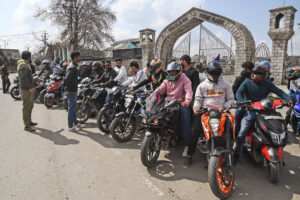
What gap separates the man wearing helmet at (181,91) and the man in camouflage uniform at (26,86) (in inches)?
136

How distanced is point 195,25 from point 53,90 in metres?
10.5

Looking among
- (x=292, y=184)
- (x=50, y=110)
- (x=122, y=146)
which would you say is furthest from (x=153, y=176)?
(x=50, y=110)

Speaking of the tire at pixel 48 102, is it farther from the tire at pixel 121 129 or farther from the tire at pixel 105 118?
the tire at pixel 121 129

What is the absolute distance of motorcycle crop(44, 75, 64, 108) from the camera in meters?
7.88

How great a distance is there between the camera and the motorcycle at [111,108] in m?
4.88

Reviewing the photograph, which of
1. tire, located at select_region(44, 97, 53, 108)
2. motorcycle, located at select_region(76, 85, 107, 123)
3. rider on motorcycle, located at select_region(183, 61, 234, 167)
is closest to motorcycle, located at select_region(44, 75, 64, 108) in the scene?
tire, located at select_region(44, 97, 53, 108)

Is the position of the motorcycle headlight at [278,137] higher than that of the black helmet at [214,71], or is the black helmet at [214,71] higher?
the black helmet at [214,71]

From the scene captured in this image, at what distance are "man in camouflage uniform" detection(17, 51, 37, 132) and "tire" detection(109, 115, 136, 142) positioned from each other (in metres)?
2.45

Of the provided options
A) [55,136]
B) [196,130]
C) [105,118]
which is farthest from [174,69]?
[55,136]

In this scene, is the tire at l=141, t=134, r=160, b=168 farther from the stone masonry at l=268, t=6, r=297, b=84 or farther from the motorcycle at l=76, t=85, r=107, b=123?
the stone masonry at l=268, t=6, r=297, b=84

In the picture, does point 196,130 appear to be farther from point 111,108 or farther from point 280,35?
point 280,35

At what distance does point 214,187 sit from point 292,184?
4.51 ft

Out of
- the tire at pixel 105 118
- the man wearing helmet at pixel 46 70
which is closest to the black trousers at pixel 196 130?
the tire at pixel 105 118

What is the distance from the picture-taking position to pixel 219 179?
255 cm
